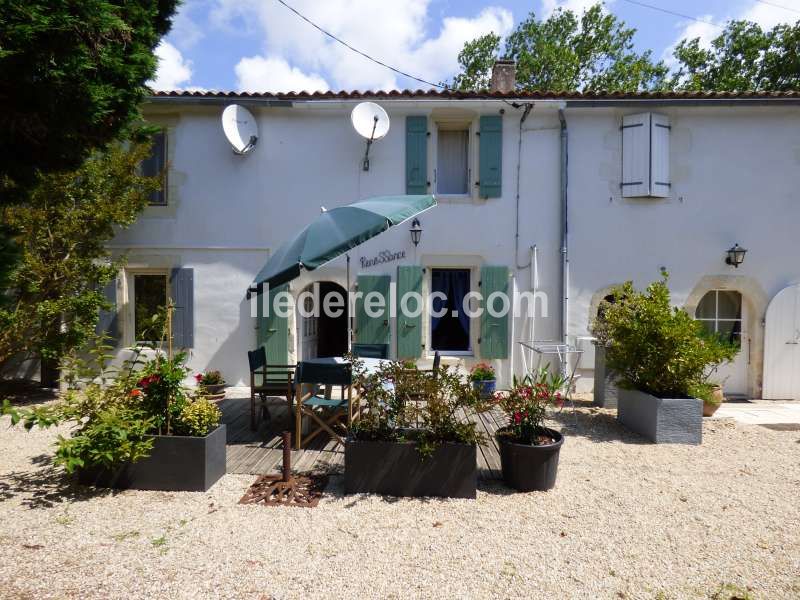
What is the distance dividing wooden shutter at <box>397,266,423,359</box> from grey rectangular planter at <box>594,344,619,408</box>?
9.10 ft

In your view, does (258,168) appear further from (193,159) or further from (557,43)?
(557,43)

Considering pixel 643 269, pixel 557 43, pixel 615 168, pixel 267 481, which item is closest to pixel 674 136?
pixel 615 168

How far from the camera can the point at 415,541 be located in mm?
2930

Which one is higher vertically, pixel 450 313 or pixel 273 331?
pixel 450 313

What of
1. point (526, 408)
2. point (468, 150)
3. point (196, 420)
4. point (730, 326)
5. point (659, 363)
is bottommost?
point (196, 420)

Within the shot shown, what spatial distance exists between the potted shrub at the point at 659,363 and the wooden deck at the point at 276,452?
1694 mm

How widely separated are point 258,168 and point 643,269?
6561mm

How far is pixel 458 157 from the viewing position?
7.69 meters

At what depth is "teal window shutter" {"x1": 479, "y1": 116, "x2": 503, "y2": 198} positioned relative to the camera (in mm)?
7250

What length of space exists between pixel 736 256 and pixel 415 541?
711cm

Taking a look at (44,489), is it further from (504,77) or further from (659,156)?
(659,156)

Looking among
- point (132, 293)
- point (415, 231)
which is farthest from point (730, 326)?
point (132, 293)

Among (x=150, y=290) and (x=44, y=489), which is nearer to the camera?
(x=44, y=489)

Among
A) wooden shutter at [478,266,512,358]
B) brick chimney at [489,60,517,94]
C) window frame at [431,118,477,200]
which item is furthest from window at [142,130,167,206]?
brick chimney at [489,60,517,94]
